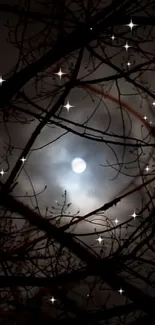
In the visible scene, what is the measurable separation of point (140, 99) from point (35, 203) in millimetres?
509

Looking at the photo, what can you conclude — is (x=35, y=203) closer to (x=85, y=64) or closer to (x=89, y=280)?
(x=89, y=280)

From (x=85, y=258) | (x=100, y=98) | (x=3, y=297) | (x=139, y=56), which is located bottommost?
(x=3, y=297)

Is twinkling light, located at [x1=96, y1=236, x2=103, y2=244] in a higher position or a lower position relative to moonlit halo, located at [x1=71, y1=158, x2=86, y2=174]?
lower

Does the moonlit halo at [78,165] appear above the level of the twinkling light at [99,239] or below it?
above

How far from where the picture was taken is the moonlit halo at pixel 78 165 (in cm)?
157

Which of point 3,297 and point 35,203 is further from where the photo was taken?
point 35,203

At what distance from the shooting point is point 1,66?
1522 mm

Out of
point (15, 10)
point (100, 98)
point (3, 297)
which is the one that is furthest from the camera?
point (100, 98)

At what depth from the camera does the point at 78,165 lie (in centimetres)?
157

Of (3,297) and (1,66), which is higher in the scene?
(1,66)

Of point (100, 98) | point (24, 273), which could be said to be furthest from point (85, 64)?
point (24, 273)

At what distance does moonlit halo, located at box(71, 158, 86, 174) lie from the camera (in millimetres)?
1567

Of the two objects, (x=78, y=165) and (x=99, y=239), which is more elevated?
(x=78, y=165)

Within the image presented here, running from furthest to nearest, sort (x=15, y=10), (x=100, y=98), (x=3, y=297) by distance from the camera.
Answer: (x=100, y=98) < (x=15, y=10) < (x=3, y=297)
